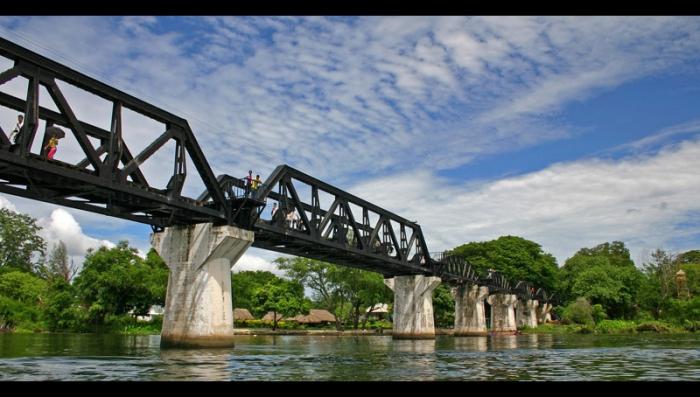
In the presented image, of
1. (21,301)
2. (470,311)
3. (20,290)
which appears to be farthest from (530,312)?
(20,290)

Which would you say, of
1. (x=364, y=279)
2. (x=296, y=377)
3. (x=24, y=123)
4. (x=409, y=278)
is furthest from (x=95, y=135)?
(x=364, y=279)

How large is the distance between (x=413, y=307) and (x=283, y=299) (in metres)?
33.9

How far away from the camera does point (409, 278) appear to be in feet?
226

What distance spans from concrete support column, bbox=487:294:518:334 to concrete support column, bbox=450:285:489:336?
50.2ft

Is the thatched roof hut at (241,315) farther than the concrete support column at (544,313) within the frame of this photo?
No

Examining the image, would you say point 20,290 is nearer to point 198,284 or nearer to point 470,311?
point 470,311

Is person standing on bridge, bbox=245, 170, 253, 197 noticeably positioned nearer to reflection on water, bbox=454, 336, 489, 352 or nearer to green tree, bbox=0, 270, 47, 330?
reflection on water, bbox=454, 336, 489, 352

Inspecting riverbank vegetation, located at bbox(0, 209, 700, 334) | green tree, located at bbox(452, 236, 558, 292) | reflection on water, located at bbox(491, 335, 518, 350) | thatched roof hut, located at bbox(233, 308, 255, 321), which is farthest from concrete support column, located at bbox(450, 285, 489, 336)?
thatched roof hut, located at bbox(233, 308, 255, 321)

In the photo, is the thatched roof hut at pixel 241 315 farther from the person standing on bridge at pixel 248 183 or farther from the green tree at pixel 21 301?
the person standing on bridge at pixel 248 183

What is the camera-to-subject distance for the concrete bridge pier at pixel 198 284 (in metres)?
31.8

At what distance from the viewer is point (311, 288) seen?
99750mm

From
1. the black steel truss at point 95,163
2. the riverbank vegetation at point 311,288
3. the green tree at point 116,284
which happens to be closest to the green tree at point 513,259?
the riverbank vegetation at point 311,288

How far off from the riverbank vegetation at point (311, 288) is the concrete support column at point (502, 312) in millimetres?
3258
